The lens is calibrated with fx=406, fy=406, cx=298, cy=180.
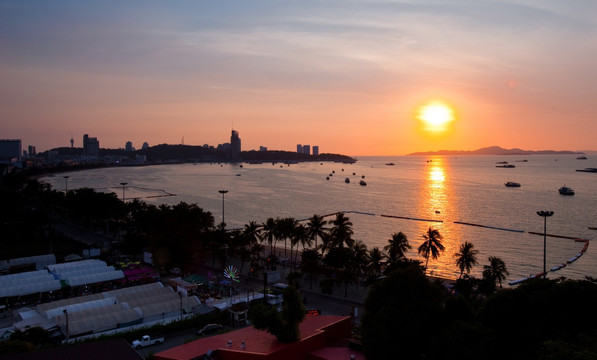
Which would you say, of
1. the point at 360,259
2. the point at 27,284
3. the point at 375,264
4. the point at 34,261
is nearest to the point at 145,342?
the point at 27,284

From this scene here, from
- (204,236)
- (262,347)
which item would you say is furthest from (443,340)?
(204,236)

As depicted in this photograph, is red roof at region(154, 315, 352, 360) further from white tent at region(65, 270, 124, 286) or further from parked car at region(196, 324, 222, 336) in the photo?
white tent at region(65, 270, 124, 286)

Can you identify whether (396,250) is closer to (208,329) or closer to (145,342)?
(208,329)

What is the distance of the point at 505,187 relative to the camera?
286 ft

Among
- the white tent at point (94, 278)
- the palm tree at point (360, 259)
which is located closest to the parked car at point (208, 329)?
the white tent at point (94, 278)

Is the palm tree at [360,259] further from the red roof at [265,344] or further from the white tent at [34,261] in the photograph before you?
the white tent at [34,261]

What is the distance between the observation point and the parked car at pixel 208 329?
1704cm

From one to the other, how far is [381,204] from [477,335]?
191 ft

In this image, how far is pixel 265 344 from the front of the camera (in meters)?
11.9

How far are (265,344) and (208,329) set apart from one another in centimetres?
632

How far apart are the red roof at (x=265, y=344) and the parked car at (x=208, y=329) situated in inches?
167

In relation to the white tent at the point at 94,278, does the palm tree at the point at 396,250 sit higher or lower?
higher

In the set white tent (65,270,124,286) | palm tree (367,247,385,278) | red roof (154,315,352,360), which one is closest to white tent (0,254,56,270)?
white tent (65,270,124,286)

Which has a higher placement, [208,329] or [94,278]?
[94,278]
